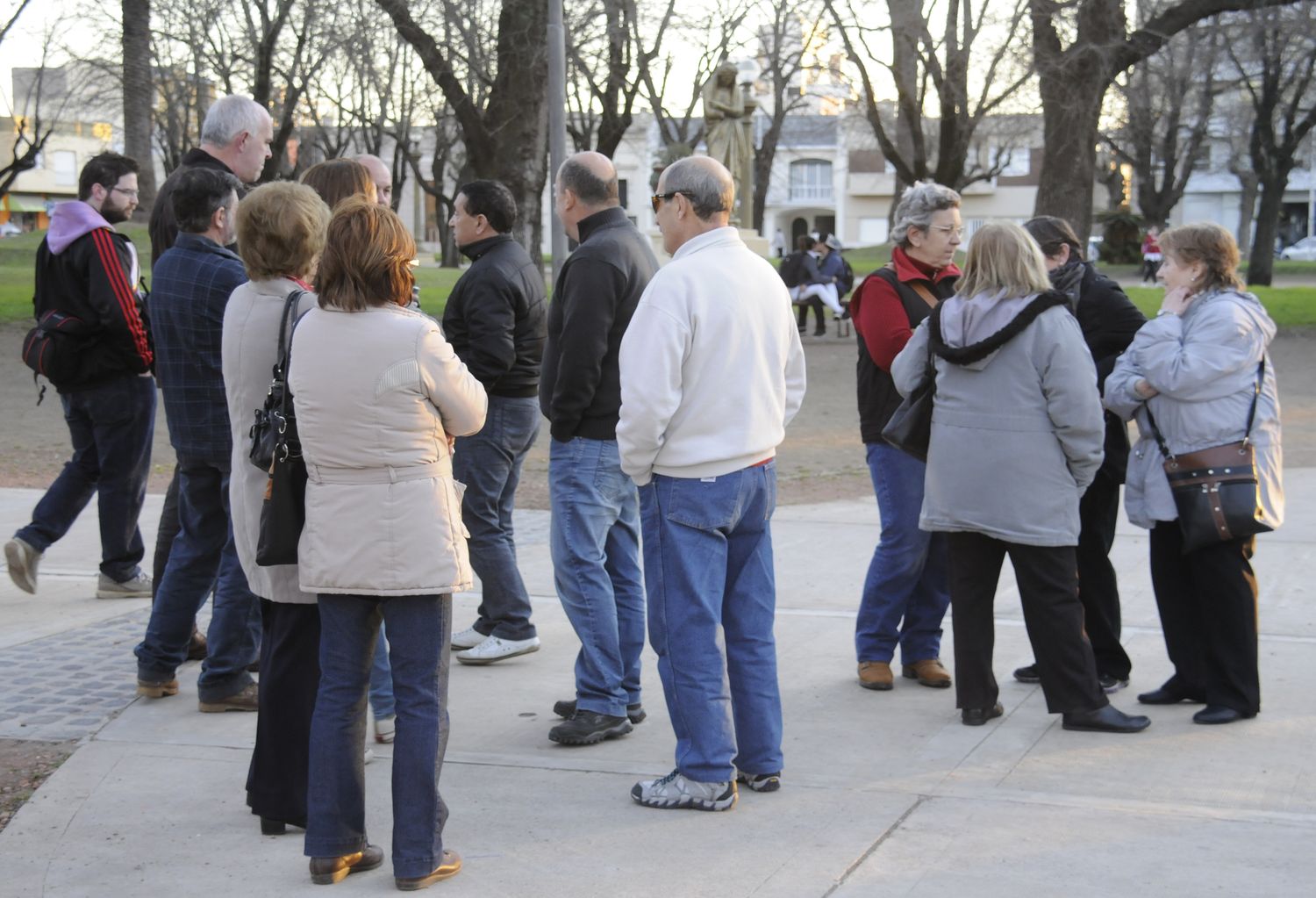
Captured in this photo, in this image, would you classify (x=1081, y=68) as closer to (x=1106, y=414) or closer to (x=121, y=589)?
(x=1106, y=414)

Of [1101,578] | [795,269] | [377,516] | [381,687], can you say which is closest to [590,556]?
[381,687]

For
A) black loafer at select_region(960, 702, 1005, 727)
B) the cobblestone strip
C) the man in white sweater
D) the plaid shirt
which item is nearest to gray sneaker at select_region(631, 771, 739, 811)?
the man in white sweater

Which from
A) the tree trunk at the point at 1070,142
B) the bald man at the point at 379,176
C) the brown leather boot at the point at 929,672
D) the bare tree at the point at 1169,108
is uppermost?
the bare tree at the point at 1169,108

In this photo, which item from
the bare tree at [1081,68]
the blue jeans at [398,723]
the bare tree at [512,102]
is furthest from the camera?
the bare tree at [1081,68]

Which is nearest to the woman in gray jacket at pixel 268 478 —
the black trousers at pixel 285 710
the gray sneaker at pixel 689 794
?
the black trousers at pixel 285 710

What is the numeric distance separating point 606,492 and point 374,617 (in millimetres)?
1420

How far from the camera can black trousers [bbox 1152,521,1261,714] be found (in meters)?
5.16

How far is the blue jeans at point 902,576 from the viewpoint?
5.57 meters

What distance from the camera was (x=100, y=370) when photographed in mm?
6859

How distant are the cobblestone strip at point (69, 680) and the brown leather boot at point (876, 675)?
2.71 meters

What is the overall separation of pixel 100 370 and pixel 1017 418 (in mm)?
4154

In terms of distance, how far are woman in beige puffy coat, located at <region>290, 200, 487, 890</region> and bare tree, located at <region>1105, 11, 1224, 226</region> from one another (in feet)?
75.3

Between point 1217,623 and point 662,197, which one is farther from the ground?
point 662,197

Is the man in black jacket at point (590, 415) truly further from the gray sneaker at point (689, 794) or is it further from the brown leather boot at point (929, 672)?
the brown leather boot at point (929, 672)
